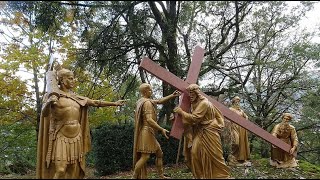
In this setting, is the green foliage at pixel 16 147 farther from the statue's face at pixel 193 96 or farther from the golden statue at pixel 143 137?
the statue's face at pixel 193 96

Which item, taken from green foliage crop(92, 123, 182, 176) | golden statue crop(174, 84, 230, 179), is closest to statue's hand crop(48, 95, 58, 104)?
golden statue crop(174, 84, 230, 179)

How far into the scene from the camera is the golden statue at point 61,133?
746 cm

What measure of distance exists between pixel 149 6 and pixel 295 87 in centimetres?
843

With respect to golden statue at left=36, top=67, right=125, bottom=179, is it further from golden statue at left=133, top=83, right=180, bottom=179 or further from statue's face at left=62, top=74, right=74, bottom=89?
golden statue at left=133, top=83, right=180, bottom=179

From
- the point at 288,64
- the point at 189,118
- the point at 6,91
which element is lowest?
the point at 189,118

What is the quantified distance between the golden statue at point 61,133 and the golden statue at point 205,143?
2.11 meters

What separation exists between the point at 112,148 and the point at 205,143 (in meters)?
6.23

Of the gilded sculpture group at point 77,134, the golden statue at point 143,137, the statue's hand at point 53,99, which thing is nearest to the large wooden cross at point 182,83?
the gilded sculpture group at point 77,134

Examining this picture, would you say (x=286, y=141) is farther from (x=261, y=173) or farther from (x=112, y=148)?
(x=112, y=148)

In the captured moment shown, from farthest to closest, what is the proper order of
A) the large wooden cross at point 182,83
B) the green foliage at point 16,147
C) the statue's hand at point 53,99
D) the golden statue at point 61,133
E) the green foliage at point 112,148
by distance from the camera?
the green foliage at point 16,147, the green foliage at point 112,148, the large wooden cross at point 182,83, the golden statue at point 61,133, the statue's hand at point 53,99

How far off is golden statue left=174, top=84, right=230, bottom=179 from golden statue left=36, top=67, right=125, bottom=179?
2.11 m

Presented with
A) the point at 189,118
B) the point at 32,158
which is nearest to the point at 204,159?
the point at 189,118

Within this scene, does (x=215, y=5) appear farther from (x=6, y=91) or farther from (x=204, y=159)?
(x=6, y=91)

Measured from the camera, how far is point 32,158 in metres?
18.1
